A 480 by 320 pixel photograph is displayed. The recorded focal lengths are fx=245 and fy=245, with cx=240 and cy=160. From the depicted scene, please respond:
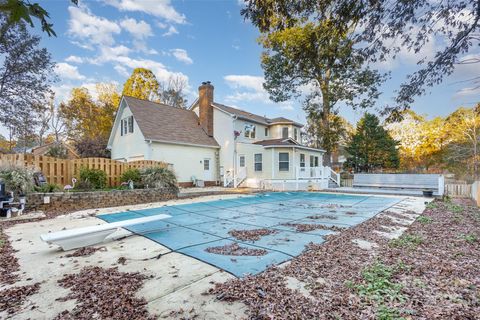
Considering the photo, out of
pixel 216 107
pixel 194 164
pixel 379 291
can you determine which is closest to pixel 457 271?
pixel 379 291

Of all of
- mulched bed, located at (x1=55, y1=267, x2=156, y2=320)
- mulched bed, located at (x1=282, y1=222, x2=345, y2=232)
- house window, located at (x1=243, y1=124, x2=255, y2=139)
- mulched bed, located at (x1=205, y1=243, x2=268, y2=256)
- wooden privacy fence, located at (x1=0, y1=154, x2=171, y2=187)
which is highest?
house window, located at (x1=243, y1=124, x2=255, y2=139)

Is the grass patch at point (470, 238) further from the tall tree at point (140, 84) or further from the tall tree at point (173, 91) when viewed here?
the tall tree at point (173, 91)

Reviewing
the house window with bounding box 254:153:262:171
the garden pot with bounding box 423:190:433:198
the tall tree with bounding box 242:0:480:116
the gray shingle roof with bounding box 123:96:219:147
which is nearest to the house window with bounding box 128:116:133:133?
the gray shingle roof with bounding box 123:96:219:147

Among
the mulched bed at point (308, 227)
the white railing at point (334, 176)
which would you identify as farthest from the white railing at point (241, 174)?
the mulched bed at point (308, 227)

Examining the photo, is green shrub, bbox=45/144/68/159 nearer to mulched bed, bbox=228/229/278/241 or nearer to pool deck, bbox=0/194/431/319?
pool deck, bbox=0/194/431/319

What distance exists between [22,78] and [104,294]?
19148 mm

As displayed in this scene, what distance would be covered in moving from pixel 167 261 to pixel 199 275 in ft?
2.60

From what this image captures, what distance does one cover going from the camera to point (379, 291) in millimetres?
2715

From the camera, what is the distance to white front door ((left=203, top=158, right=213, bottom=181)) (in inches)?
712

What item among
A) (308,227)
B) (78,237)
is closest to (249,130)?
(308,227)

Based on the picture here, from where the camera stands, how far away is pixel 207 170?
60.2 feet

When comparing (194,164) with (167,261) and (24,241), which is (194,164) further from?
(167,261)

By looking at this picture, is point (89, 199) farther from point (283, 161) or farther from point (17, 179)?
point (283, 161)

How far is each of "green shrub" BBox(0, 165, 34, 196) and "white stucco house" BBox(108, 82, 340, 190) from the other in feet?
23.1
